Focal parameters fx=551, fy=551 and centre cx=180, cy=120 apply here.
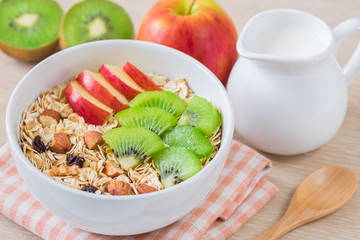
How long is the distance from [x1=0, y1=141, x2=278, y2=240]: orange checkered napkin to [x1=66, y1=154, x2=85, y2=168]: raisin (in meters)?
0.11

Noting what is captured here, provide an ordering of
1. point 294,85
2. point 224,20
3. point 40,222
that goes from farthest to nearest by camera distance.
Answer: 1. point 224,20
2. point 294,85
3. point 40,222

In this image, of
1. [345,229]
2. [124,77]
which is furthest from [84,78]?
[345,229]

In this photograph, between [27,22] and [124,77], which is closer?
[124,77]

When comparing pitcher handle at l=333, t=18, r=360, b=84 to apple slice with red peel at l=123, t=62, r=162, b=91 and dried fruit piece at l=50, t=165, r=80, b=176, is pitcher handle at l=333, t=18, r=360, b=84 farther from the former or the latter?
dried fruit piece at l=50, t=165, r=80, b=176

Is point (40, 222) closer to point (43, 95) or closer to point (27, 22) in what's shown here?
point (43, 95)

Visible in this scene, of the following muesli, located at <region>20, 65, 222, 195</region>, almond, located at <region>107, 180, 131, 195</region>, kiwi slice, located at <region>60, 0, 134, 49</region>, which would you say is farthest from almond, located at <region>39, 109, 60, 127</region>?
kiwi slice, located at <region>60, 0, 134, 49</region>

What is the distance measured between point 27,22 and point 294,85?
2.32 feet

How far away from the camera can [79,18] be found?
1362 mm

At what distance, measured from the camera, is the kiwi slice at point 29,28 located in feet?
4.48

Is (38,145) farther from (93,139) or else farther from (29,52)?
(29,52)

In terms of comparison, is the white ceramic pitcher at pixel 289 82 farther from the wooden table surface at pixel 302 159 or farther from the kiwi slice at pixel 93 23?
the kiwi slice at pixel 93 23

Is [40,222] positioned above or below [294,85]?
below

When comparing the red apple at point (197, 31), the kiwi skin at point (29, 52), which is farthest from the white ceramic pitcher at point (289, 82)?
the kiwi skin at point (29, 52)

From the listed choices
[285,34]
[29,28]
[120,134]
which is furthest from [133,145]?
[29,28]
